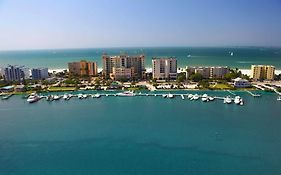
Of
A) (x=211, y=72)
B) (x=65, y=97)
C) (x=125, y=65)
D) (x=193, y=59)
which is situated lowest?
(x=65, y=97)

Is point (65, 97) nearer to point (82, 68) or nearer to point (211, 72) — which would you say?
point (82, 68)

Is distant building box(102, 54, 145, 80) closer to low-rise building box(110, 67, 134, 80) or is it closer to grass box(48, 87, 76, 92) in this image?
low-rise building box(110, 67, 134, 80)

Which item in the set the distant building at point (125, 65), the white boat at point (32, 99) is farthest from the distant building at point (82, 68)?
the white boat at point (32, 99)

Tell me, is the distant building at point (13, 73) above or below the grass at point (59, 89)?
above

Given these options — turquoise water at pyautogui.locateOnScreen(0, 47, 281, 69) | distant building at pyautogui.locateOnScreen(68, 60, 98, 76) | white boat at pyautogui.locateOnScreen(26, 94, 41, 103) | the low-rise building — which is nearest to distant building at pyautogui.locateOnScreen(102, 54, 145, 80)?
the low-rise building

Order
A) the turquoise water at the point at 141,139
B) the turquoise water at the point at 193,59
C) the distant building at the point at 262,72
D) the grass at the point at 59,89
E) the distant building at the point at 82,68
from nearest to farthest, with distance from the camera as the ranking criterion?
1. the turquoise water at the point at 141,139
2. the grass at the point at 59,89
3. the distant building at the point at 262,72
4. the distant building at the point at 82,68
5. the turquoise water at the point at 193,59

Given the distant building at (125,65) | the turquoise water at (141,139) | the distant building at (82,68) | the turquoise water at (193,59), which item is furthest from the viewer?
A: the turquoise water at (193,59)

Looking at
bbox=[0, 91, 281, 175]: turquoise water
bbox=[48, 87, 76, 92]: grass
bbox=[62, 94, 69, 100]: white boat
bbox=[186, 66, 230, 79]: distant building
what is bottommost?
bbox=[0, 91, 281, 175]: turquoise water

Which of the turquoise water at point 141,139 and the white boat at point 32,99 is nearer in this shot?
the turquoise water at point 141,139

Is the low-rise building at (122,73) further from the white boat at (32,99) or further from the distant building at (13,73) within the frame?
the distant building at (13,73)

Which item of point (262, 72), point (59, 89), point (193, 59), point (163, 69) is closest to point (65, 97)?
point (59, 89)
